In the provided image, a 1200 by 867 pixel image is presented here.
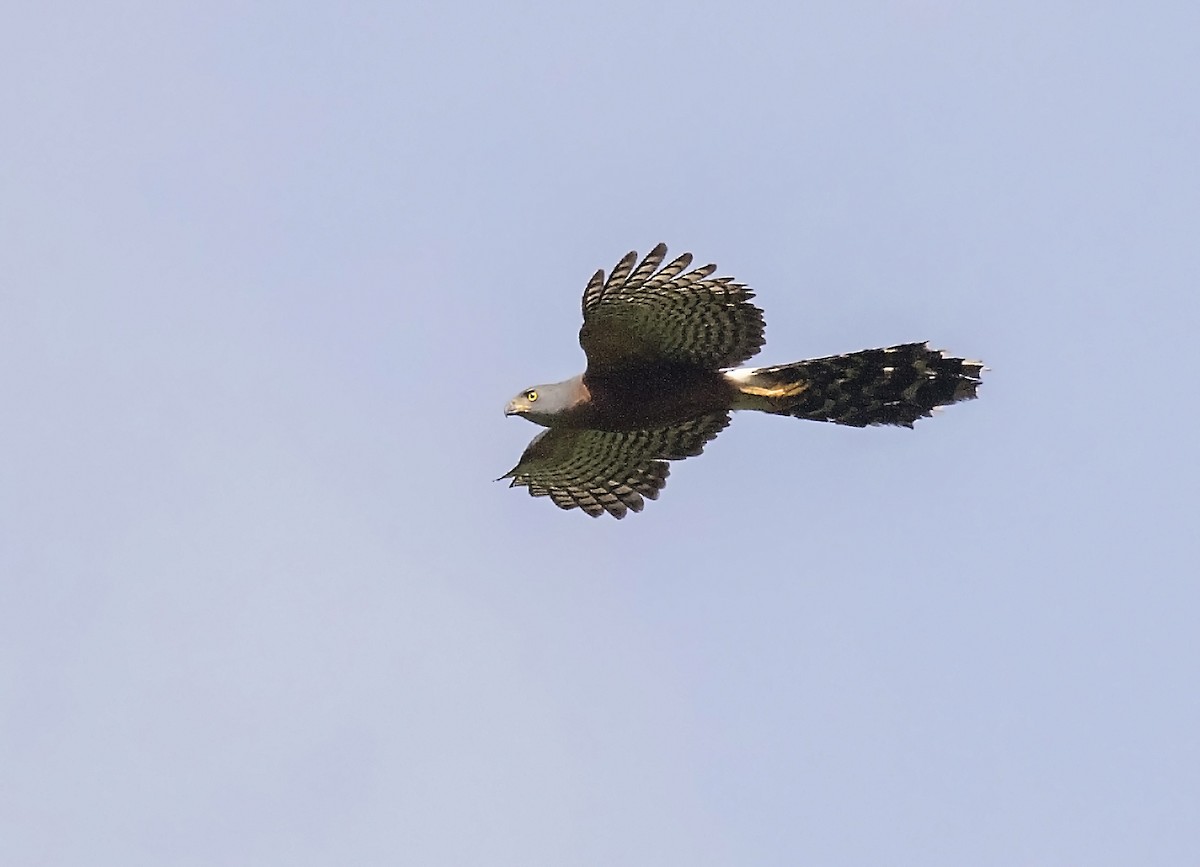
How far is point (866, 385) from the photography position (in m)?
20.3

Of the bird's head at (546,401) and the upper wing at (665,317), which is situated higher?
the upper wing at (665,317)

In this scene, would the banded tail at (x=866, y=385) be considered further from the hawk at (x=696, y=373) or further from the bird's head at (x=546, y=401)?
the bird's head at (x=546, y=401)

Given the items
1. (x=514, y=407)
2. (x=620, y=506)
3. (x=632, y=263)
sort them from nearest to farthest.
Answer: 1. (x=632, y=263)
2. (x=514, y=407)
3. (x=620, y=506)

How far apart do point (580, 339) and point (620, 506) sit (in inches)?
97.3

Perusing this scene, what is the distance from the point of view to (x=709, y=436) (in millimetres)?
21531

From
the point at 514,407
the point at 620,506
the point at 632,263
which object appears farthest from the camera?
the point at 620,506

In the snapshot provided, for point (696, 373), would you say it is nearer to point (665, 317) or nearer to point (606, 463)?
point (665, 317)

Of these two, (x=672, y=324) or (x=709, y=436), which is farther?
(x=709, y=436)

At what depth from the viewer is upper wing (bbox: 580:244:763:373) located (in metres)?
19.7

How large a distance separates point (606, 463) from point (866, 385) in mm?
3055

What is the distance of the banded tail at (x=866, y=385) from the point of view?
66.2ft

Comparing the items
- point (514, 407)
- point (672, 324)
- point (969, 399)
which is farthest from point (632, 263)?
point (969, 399)

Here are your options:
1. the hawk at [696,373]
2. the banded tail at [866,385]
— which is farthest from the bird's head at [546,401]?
the banded tail at [866,385]

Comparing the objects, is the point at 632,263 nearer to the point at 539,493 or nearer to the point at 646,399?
the point at 646,399
